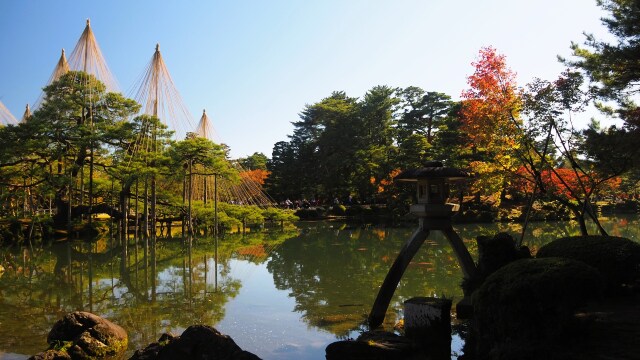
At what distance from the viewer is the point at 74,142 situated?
64.3ft

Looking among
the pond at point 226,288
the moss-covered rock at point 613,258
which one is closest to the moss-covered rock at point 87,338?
the pond at point 226,288

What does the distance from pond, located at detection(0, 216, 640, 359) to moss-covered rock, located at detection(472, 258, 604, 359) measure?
5.52 feet

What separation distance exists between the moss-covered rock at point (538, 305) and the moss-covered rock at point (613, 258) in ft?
5.36

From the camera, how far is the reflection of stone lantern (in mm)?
6270

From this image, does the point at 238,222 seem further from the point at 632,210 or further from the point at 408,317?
the point at 632,210

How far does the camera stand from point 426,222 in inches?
248

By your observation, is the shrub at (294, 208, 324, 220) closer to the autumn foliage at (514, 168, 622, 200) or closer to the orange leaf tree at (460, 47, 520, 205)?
the autumn foliage at (514, 168, 622, 200)

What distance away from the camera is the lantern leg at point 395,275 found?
6250mm

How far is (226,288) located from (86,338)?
4650mm

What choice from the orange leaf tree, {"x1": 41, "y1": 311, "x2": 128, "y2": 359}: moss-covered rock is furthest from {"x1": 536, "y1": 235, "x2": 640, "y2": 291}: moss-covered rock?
the orange leaf tree

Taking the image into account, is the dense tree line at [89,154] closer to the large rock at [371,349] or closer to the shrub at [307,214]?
the shrub at [307,214]

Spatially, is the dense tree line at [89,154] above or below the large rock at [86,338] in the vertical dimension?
above

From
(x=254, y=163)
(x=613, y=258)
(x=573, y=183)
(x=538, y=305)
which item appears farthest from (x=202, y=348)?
(x=254, y=163)

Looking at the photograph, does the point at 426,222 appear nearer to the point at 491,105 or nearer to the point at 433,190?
the point at 433,190
